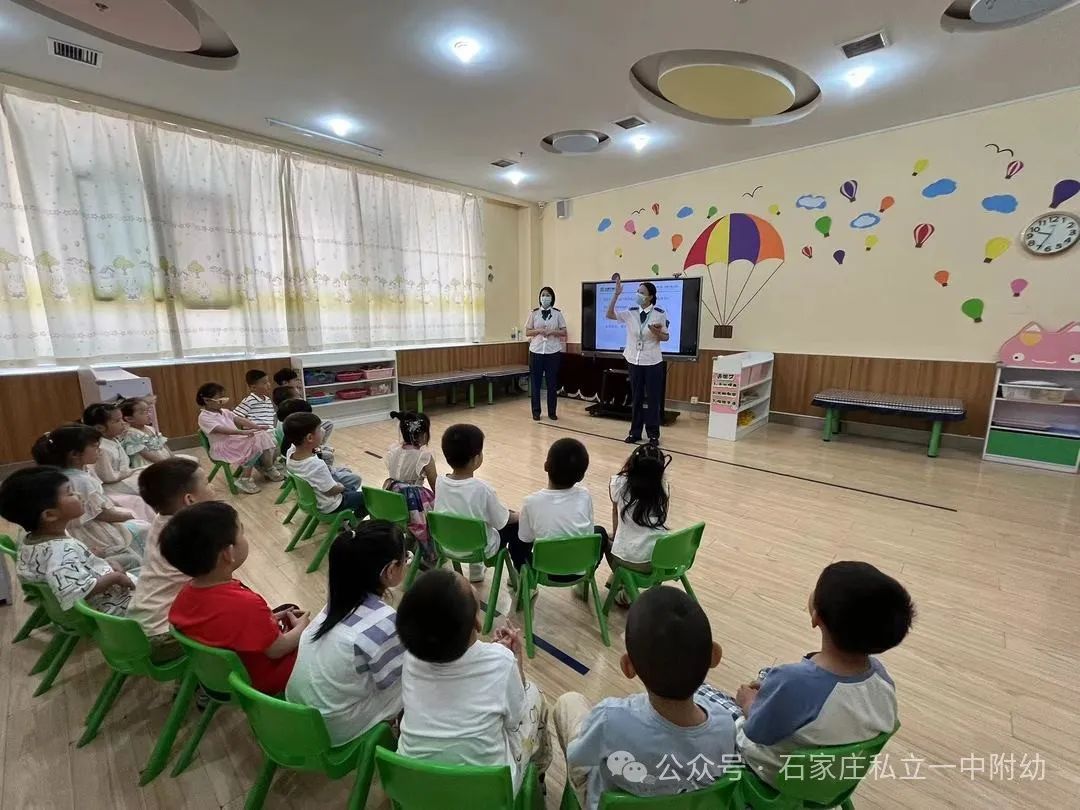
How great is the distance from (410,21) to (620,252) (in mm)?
4395

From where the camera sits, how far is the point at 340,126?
14.3 ft

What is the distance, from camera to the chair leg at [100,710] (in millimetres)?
1516

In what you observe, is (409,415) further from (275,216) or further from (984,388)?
(984,388)

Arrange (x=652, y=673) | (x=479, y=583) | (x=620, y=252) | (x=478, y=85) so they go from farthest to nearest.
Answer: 1. (x=620, y=252)
2. (x=478, y=85)
3. (x=479, y=583)
4. (x=652, y=673)

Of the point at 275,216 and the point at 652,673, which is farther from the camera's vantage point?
the point at 275,216

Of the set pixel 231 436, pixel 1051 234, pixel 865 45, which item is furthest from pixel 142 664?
pixel 1051 234

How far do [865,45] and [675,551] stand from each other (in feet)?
11.2

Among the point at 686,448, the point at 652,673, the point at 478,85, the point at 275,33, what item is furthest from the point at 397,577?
the point at 686,448

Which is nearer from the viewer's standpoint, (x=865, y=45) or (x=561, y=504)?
(x=561, y=504)

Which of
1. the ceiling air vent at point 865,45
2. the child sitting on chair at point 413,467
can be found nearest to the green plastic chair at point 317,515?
the child sitting on chair at point 413,467

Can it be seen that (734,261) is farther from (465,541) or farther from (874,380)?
(465,541)

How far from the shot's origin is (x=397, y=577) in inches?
47.9

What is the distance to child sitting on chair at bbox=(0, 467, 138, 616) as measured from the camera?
4.88 feet

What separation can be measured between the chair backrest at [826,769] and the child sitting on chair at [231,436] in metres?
3.73
